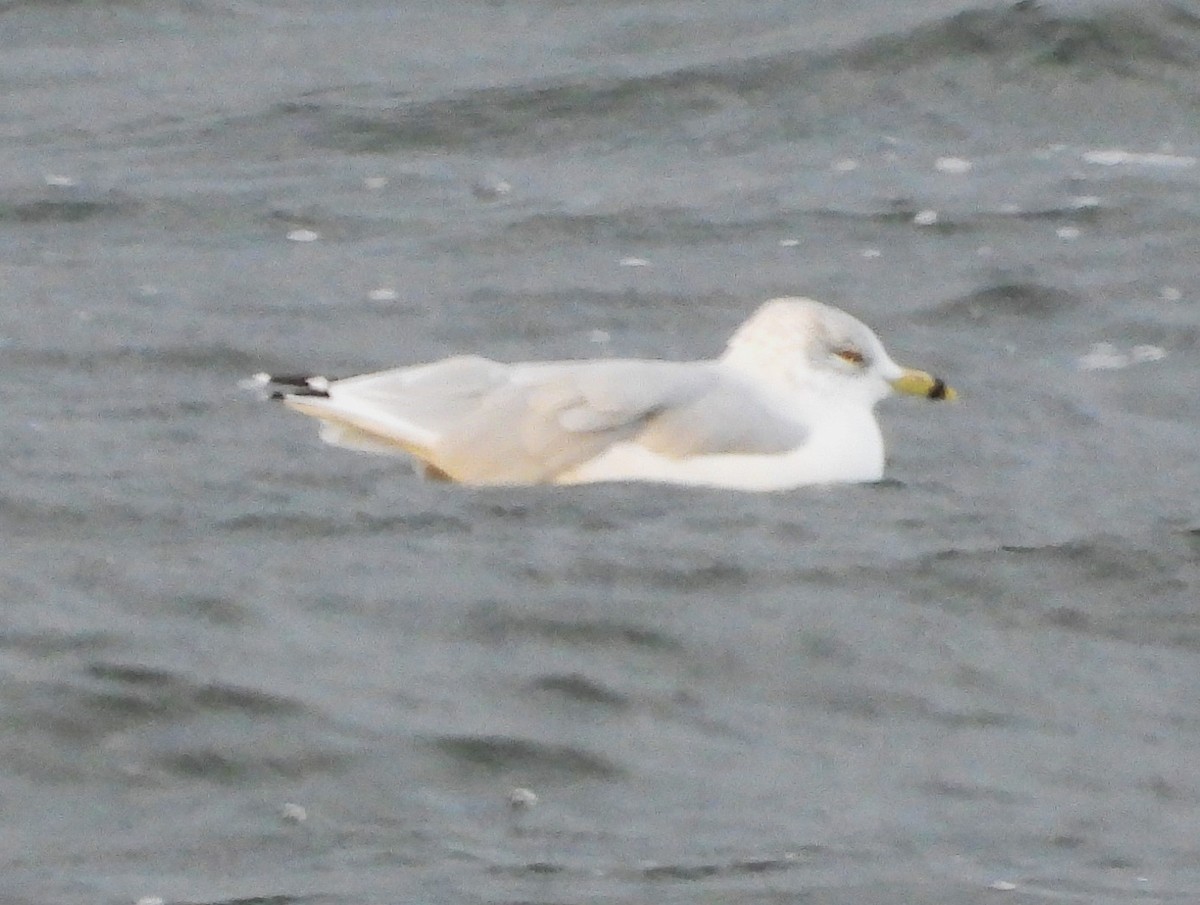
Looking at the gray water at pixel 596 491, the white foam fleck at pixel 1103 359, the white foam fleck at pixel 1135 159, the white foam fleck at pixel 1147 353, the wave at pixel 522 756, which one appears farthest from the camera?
the white foam fleck at pixel 1135 159

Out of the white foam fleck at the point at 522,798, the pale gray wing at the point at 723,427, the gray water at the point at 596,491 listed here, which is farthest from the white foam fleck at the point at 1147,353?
the white foam fleck at the point at 522,798

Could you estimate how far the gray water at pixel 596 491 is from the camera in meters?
7.59

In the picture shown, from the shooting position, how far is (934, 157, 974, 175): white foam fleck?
623 inches

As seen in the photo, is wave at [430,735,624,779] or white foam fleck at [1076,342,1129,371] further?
white foam fleck at [1076,342,1129,371]

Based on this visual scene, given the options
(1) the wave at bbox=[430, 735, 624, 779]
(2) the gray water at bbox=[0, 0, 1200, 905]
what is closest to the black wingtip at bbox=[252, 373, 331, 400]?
(2) the gray water at bbox=[0, 0, 1200, 905]

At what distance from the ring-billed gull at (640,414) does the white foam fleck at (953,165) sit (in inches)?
190

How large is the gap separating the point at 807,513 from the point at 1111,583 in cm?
107

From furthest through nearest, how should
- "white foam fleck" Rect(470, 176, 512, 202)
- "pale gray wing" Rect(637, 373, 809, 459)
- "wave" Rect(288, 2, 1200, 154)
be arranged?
"wave" Rect(288, 2, 1200, 154) → "white foam fleck" Rect(470, 176, 512, 202) → "pale gray wing" Rect(637, 373, 809, 459)

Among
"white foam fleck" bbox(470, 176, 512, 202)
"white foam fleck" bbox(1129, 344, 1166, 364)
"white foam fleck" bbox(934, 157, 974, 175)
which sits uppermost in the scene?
"white foam fleck" bbox(1129, 344, 1166, 364)

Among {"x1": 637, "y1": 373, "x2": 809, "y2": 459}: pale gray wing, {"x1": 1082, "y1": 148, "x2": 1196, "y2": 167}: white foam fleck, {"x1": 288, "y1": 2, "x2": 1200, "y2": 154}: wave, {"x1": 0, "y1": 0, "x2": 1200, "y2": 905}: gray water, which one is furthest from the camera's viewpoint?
{"x1": 288, "y1": 2, "x2": 1200, "y2": 154}: wave

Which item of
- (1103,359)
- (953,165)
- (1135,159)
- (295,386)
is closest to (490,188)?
(953,165)

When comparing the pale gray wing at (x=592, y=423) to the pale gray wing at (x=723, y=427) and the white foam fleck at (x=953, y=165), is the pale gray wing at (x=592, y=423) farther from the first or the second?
the white foam fleck at (x=953, y=165)

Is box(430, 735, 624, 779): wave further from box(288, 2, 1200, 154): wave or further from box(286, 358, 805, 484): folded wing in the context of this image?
box(288, 2, 1200, 154): wave

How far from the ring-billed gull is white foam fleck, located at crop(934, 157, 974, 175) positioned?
483 cm
